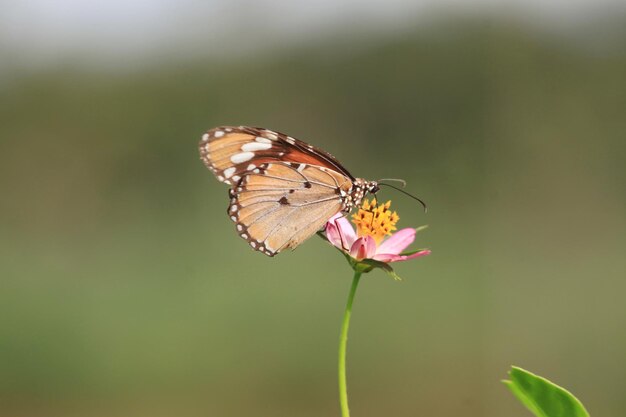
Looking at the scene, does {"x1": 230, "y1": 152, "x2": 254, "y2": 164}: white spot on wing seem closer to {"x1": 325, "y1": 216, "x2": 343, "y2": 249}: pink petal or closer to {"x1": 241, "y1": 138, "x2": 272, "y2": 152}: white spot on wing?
{"x1": 241, "y1": 138, "x2": 272, "y2": 152}: white spot on wing

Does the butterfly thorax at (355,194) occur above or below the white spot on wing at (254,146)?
below

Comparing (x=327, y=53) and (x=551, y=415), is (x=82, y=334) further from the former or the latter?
(x=551, y=415)

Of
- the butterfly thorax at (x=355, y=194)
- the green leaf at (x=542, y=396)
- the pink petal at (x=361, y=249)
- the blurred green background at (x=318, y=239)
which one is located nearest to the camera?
the green leaf at (x=542, y=396)

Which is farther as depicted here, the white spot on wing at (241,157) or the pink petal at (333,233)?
the white spot on wing at (241,157)

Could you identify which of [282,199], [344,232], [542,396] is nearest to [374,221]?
[344,232]

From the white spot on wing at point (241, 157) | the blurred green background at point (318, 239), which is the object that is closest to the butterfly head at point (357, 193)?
the white spot on wing at point (241, 157)

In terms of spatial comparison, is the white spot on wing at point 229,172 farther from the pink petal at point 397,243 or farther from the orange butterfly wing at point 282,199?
the pink petal at point 397,243
